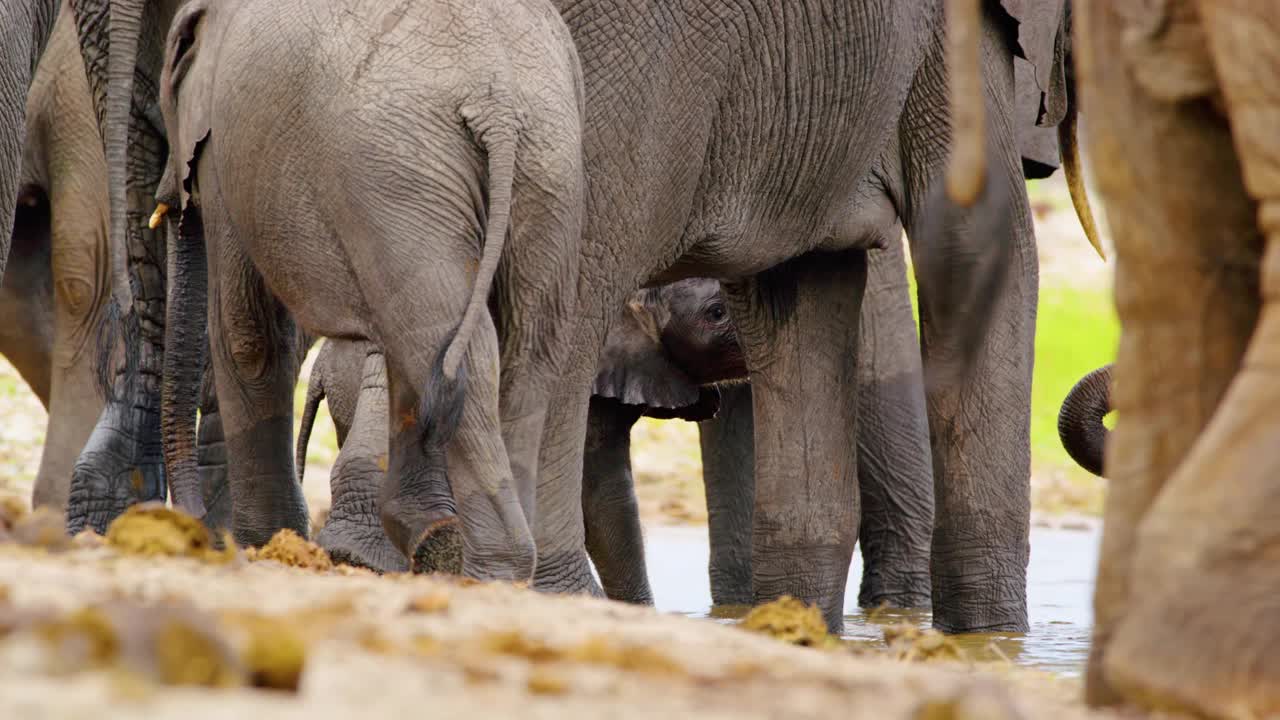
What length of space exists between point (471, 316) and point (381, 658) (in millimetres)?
1347

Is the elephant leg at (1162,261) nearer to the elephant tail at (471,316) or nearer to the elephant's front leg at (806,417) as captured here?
the elephant tail at (471,316)

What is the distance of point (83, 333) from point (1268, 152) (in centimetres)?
427

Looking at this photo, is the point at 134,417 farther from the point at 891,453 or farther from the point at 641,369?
the point at 891,453

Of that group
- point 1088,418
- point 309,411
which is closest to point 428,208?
point 309,411

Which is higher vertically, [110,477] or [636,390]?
[636,390]

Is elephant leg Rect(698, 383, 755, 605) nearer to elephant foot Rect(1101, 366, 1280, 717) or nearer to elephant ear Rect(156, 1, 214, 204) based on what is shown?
elephant ear Rect(156, 1, 214, 204)

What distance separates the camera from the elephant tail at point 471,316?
10.0ft

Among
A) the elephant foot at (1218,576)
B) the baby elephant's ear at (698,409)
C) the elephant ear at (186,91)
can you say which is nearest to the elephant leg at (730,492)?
the baby elephant's ear at (698,409)

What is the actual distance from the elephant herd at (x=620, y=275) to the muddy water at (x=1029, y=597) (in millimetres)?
182

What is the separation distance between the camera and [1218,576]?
2029 millimetres

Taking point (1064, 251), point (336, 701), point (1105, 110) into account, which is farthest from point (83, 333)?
point (1064, 251)

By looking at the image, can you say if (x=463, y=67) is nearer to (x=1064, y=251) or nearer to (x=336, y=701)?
(x=336, y=701)

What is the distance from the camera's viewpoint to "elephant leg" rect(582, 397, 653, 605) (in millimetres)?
5664

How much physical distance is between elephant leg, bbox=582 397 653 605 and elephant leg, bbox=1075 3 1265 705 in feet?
10.9
